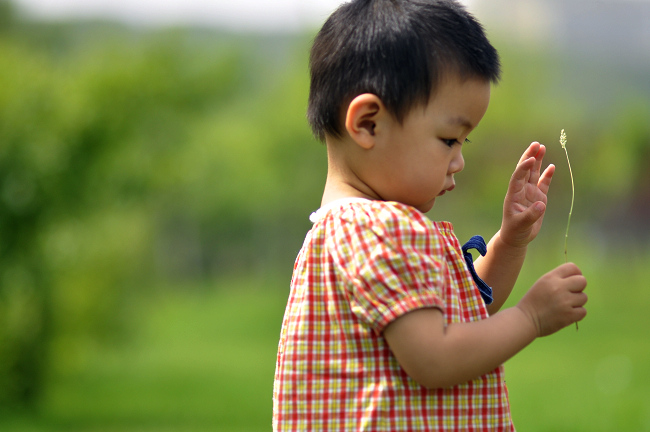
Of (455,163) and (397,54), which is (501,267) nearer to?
(455,163)

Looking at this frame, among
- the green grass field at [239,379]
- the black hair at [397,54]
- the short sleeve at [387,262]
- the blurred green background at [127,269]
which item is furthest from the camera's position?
the blurred green background at [127,269]

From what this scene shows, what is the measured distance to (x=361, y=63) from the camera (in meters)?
1.84

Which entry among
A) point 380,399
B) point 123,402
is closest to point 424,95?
point 380,399

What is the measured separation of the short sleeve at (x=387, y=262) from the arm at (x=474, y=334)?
37 mm

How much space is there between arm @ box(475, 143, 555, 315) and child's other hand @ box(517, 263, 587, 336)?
34cm

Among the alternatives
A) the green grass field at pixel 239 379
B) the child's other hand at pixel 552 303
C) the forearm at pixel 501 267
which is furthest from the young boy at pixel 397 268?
the green grass field at pixel 239 379

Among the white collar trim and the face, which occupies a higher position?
the face

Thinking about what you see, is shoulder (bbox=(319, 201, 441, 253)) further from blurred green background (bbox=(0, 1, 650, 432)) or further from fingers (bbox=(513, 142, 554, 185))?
blurred green background (bbox=(0, 1, 650, 432))

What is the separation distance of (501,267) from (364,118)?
23.1 inches

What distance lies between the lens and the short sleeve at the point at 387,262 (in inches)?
65.1

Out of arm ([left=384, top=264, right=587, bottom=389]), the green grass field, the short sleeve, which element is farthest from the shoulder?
the green grass field

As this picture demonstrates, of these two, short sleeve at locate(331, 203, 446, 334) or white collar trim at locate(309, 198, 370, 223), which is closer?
short sleeve at locate(331, 203, 446, 334)

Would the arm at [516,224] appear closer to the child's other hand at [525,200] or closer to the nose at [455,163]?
the child's other hand at [525,200]

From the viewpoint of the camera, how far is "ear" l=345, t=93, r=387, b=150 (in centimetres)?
180
